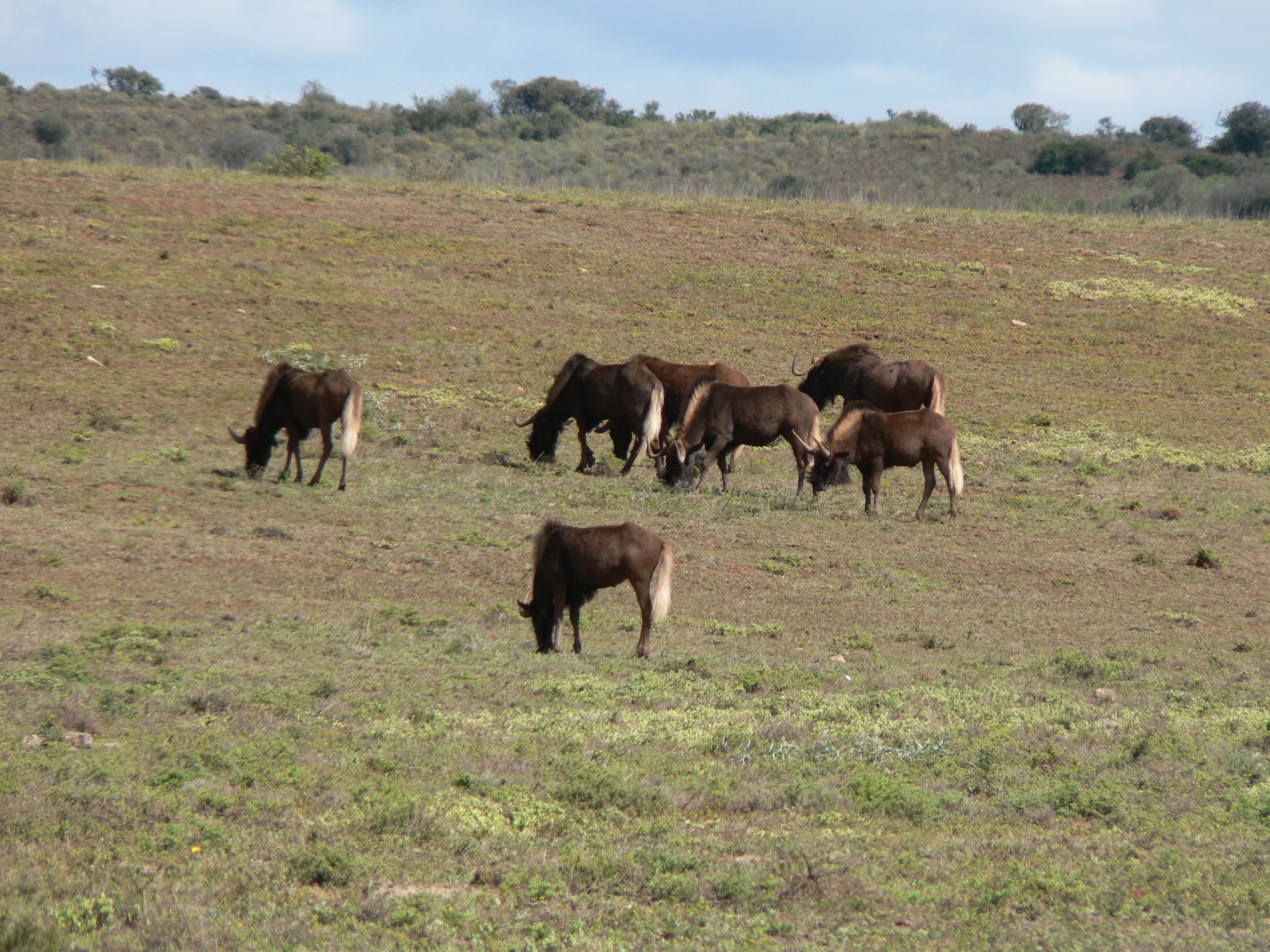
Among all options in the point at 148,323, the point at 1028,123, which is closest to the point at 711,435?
the point at 148,323

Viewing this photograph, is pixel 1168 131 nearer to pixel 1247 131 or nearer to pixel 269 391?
pixel 1247 131

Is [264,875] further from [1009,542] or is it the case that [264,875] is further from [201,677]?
[1009,542]

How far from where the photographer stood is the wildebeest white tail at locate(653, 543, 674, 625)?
10391 millimetres

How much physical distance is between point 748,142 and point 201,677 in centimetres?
5740

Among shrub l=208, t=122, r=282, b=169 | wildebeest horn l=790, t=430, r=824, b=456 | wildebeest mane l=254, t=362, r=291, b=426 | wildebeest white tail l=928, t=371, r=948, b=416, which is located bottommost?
wildebeest horn l=790, t=430, r=824, b=456

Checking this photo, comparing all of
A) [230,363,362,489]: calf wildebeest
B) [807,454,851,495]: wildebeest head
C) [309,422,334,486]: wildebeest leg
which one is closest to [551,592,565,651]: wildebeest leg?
[230,363,362,489]: calf wildebeest

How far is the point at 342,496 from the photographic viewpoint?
50.5 feet

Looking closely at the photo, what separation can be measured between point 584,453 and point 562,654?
854 cm

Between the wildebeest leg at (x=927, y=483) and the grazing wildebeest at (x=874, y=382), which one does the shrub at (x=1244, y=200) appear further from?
the wildebeest leg at (x=927, y=483)

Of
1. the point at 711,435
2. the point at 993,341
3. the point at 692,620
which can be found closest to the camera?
the point at 692,620

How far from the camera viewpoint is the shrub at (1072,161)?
64625 millimetres

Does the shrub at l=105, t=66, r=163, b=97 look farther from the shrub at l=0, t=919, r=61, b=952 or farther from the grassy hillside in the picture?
the shrub at l=0, t=919, r=61, b=952

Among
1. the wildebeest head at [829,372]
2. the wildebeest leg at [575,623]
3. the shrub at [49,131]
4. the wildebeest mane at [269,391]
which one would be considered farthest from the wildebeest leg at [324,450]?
the shrub at [49,131]

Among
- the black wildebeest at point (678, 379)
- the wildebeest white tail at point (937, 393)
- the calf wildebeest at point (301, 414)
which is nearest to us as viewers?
the calf wildebeest at point (301, 414)
